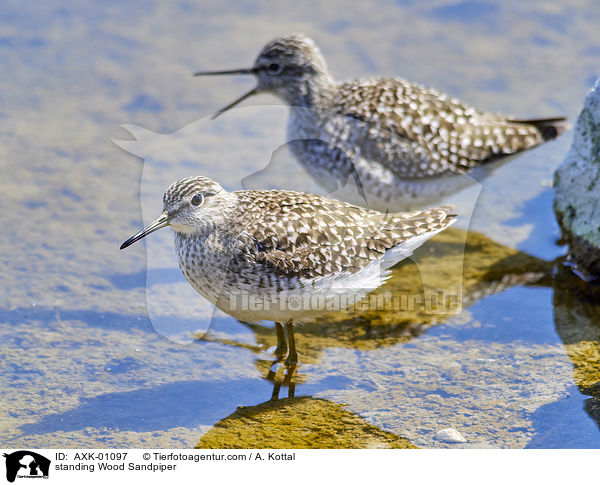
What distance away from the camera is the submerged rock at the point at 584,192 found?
7.98 meters

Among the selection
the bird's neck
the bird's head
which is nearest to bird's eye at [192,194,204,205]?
the bird's neck

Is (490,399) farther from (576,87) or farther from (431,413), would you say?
(576,87)

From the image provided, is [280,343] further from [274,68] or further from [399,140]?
[274,68]

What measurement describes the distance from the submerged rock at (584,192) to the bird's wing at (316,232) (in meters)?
1.65

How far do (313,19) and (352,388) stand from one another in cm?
829

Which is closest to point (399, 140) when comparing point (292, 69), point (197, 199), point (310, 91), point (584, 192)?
point (310, 91)

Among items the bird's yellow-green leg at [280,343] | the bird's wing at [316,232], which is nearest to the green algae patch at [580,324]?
the bird's wing at [316,232]

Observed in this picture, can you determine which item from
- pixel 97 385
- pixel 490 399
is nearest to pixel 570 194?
pixel 490 399

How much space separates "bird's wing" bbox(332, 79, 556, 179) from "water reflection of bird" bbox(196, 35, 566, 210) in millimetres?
11

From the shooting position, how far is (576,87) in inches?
456

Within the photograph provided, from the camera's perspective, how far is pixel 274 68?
31.8 feet

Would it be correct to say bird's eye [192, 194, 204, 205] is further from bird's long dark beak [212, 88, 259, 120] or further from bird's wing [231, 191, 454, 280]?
bird's long dark beak [212, 88, 259, 120]

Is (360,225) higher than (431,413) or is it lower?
higher
